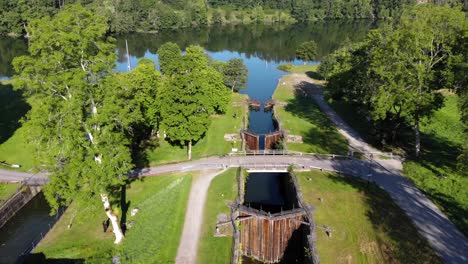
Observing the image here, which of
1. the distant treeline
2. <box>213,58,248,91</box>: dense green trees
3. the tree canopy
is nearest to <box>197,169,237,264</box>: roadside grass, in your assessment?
the tree canopy

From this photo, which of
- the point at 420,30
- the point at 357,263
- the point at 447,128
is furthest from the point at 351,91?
the point at 357,263

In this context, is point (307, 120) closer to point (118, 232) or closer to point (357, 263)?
point (357, 263)

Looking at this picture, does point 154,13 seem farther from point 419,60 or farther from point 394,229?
point 394,229

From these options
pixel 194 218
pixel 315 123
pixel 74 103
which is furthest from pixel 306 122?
pixel 74 103

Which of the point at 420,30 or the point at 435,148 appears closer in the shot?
the point at 420,30

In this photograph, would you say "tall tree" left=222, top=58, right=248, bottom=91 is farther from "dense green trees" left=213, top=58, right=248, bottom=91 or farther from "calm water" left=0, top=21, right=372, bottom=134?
"calm water" left=0, top=21, right=372, bottom=134

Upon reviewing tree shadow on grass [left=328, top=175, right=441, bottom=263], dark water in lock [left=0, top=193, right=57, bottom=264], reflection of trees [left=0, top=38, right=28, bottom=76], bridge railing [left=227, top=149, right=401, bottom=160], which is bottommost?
dark water in lock [left=0, top=193, right=57, bottom=264]

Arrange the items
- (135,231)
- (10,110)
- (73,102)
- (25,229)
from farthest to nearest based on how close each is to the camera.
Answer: (10,110), (25,229), (135,231), (73,102)
